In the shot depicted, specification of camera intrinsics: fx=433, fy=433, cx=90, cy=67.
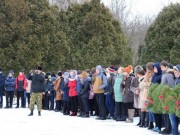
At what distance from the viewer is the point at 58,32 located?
30.4 meters

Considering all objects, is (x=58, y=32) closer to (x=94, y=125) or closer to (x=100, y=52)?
(x=100, y=52)

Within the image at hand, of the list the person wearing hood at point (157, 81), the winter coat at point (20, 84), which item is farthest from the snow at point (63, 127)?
the winter coat at point (20, 84)

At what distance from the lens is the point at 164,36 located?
23.0 meters

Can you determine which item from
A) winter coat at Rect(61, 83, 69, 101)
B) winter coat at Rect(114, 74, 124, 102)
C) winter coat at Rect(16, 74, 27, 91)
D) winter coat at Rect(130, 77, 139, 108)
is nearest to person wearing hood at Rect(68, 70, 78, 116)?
winter coat at Rect(61, 83, 69, 101)

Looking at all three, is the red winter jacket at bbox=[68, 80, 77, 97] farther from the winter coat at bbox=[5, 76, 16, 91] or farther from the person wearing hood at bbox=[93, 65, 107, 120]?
the winter coat at bbox=[5, 76, 16, 91]

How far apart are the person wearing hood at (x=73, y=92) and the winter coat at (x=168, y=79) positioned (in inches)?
265

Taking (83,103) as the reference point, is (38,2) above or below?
above

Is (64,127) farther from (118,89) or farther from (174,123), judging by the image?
(174,123)

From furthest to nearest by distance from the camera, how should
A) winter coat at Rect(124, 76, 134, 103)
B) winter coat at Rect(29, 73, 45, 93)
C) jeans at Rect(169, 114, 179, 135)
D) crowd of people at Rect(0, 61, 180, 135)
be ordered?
winter coat at Rect(29, 73, 45, 93), winter coat at Rect(124, 76, 134, 103), crowd of people at Rect(0, 61, 180, 135), jeans at Rect(169, 114, 179, 135)

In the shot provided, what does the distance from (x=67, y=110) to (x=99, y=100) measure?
10.3 feet

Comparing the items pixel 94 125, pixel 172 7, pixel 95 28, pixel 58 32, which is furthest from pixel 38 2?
pixel 94 125

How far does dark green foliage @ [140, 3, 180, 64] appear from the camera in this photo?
2286 centimetres

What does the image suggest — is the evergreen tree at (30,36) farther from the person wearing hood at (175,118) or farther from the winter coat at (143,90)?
the person wearing hood at (175,118)

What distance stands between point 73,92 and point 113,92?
106 inches
